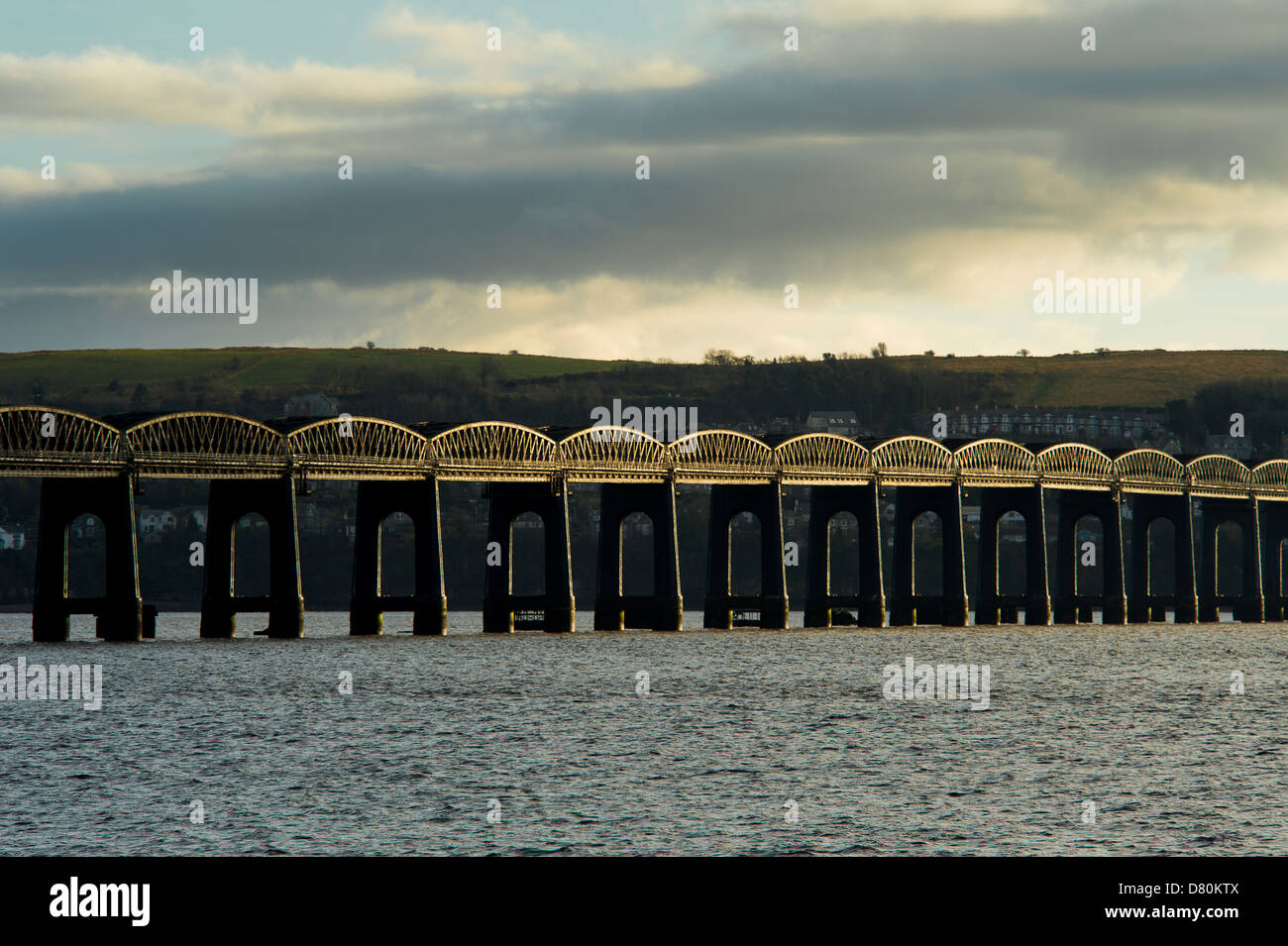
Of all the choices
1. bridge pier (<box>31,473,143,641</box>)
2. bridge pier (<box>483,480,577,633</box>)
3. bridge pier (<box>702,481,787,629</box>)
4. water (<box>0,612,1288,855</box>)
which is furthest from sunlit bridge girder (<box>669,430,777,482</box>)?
bridge pier (<box>31,473,143,641</box>)

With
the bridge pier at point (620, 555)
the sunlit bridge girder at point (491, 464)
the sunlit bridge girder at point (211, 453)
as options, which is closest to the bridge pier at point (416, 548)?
the sunlit bridge girder at point (491, 464)

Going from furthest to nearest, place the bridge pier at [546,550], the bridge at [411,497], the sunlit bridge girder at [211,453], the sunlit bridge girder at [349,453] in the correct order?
the bridge pier at [546,550] < the sunlit bridge girder at [349,453] < the sunlit bridge girder at [211,453] < the bridge at [411,497]

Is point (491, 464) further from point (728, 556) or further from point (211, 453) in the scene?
point (728, 556)

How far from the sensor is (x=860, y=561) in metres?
196

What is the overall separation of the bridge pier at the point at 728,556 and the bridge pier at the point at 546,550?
20.8m

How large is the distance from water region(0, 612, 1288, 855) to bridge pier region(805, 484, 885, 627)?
189 feet

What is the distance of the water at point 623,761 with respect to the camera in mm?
55312

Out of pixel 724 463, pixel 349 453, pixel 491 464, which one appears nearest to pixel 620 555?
pixel 724 463

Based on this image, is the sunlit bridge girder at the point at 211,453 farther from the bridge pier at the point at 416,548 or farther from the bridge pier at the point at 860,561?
the bridge pier at the point at 860,561

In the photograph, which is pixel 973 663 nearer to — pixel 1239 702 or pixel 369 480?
pixel 1239 702

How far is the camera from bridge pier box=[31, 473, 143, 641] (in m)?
131

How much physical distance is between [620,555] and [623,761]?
103 metres

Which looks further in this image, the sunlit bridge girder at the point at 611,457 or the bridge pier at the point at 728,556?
the bridge pier at the point at 728,556
